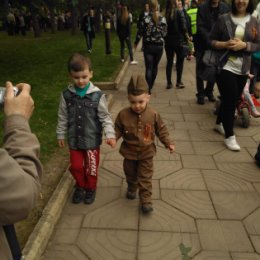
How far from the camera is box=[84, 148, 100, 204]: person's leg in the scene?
370 centimetres

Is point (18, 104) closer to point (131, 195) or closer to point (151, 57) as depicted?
point (131, 195)

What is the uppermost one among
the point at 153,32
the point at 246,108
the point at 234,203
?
the point at 153,32

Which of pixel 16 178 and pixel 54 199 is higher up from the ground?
pixel 16 178

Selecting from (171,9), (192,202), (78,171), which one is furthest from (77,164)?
(171,9)

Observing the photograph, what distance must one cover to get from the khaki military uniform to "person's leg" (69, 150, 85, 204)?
491 millimetres

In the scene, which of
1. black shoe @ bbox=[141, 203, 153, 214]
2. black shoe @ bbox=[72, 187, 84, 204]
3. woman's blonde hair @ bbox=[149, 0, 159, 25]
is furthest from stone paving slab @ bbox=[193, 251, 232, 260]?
woman's blonde hair @ bbox=[149, 0, 159, 25]

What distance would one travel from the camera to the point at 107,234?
3332mm

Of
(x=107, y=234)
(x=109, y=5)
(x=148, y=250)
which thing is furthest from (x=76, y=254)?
(x=109, y=5)

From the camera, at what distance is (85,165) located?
149 inches

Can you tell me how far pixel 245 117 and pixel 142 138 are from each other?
307 cm

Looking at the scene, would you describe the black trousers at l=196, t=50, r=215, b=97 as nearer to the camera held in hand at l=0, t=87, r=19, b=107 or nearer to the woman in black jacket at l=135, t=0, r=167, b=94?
the woman in black jacket at l=135, t=0, r=167, b=94

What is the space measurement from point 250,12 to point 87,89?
2677mm

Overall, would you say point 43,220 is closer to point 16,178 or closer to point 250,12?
point 16,178

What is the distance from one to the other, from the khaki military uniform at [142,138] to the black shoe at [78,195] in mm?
656
